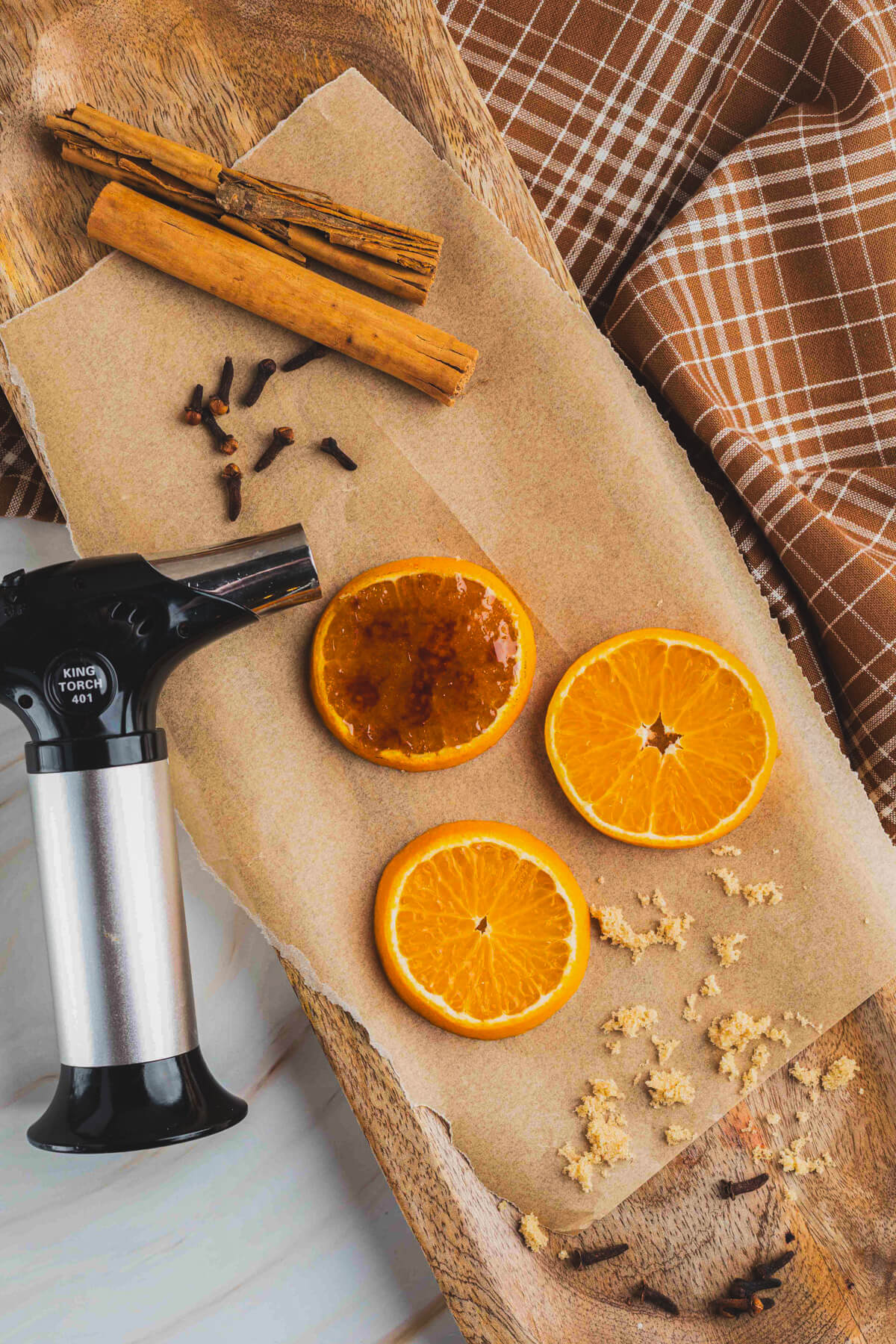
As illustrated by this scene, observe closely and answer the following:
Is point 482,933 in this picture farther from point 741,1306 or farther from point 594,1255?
point 741,1306

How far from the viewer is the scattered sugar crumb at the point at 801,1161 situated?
1.55 metres

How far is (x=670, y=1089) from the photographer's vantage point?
5.01ft

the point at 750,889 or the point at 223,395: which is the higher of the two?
the point at 223,395

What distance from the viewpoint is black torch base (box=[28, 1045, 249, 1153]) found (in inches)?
50.3

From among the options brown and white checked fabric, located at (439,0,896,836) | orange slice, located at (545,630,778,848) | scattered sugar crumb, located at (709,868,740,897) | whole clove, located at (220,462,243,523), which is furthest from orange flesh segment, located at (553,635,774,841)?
whole clove, located at (220,462,243,523)

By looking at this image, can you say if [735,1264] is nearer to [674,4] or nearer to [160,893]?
[160,893]

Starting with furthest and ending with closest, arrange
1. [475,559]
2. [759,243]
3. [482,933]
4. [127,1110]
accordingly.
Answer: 1. [759,243]
2. [475,559]
3. [482,933]
4. [127,1110]

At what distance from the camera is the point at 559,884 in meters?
1.48

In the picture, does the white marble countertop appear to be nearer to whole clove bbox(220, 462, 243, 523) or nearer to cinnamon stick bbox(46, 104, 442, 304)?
whole clove bbox(220, 462, 243, 523)

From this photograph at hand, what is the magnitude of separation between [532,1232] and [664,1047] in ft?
1.18

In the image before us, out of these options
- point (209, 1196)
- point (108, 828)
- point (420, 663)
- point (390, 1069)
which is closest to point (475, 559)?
point (420, 663)

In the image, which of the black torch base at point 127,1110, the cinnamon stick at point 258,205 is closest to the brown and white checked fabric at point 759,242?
the cinnamon stick at point 258,205

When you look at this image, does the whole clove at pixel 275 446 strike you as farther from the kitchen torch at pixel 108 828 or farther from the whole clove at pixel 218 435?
the kitchen torch at pixel 108 828

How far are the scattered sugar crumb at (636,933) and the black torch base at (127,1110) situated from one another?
65cm
